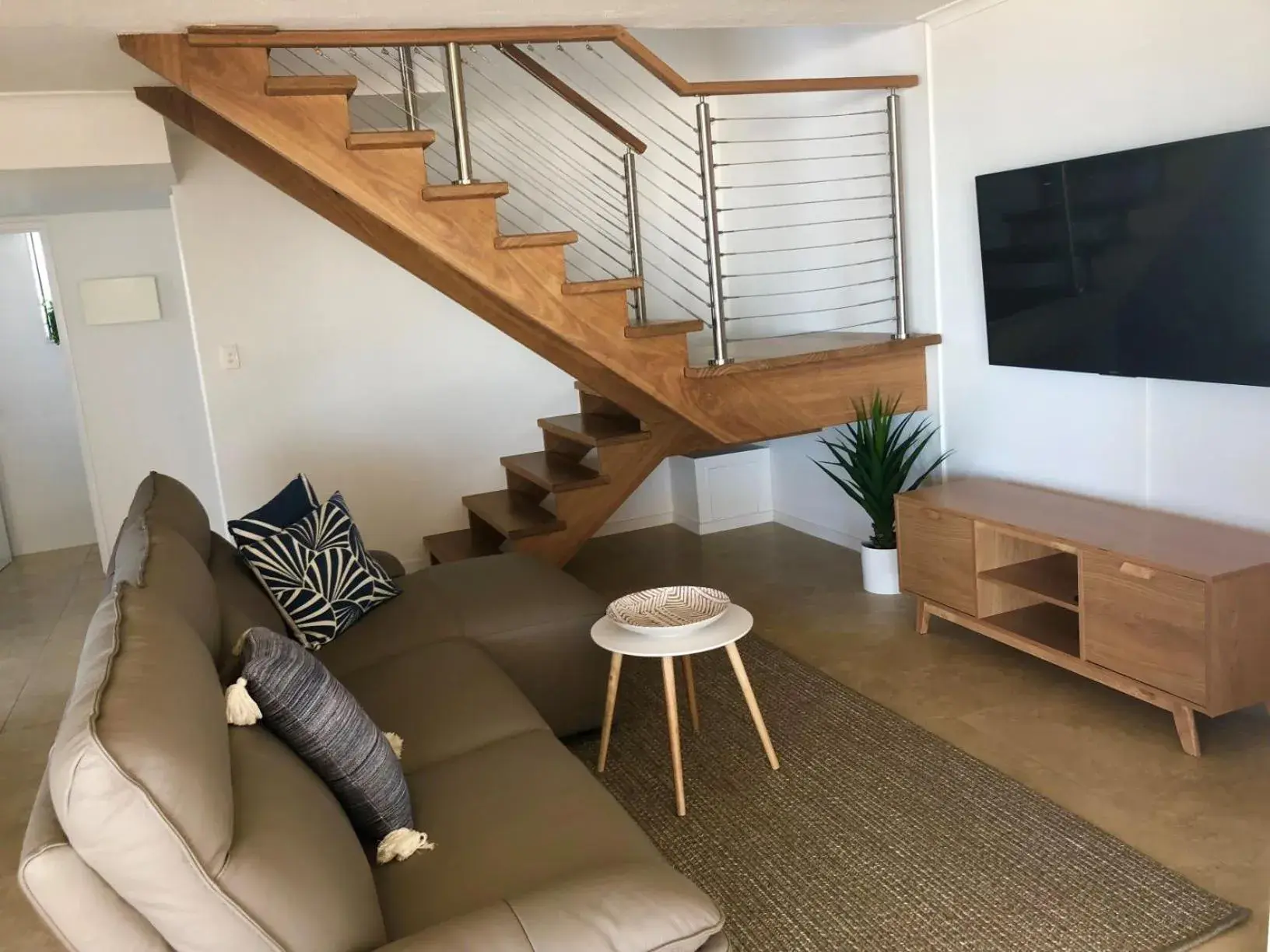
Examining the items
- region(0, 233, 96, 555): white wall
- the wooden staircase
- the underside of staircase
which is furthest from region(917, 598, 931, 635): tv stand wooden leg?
region(0, 233, 96, 555): white wall

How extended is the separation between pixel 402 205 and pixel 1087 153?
211 centimetres

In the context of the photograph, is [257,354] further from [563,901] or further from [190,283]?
[563,901]

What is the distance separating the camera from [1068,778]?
8.69 feet

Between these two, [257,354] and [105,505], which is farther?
[105,505]

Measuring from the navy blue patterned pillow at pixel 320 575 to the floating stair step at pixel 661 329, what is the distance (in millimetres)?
1108

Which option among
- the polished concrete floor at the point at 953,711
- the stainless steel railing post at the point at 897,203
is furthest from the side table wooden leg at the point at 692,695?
the stainless steel railing post at the point at 897,203

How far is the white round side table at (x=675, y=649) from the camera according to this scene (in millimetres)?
2564

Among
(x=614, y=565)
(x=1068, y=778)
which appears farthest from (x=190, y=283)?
(x=1068, y=778)

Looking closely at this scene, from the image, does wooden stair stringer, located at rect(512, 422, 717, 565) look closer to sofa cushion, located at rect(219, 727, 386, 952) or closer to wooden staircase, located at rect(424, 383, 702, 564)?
wooden staircase, located at rect(424, 383, 702, 564)

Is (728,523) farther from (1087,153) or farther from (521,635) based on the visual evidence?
(1087,153)

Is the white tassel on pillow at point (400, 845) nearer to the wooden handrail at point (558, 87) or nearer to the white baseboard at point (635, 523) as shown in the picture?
the wooden handrail at point (558, 87)

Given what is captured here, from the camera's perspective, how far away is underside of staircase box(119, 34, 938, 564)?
9.87ft

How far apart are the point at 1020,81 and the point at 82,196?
12.8 ft

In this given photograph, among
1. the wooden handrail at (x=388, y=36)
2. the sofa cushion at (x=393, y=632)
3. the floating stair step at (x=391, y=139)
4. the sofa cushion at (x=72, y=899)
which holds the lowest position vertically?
the sofa cushion at (x=393, y=632)
